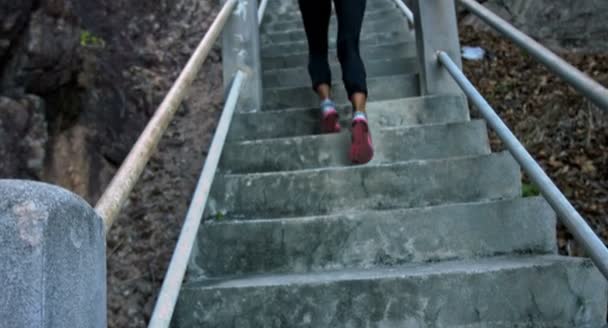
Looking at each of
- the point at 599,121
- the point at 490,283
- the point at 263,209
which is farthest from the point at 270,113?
the point at 599,121

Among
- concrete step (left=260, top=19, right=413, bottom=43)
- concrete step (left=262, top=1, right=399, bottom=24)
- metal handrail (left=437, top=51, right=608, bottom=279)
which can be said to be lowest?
metal handrail (left=437, top=51, right=608, bottom=279)

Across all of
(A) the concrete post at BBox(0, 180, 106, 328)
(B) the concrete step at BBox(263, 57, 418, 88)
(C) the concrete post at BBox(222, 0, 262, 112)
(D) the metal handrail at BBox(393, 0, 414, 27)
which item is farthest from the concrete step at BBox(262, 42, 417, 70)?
(A) the concrete post at BBox(0, 180, 106, 328)

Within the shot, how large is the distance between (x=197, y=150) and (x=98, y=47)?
3.93ft

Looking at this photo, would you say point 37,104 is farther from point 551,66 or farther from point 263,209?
point 551,66

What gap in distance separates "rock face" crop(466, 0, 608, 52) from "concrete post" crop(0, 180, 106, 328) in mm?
5096

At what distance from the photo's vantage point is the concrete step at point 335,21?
4.88m

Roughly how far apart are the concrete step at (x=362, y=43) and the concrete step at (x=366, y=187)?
2.22 m

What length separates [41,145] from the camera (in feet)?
12.6

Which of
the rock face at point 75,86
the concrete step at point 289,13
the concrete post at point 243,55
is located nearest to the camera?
the concrete post at point 243,55

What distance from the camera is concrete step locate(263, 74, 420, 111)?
3471 mm

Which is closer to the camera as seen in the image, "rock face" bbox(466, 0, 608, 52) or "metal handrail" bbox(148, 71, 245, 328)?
"metal handrail" bbox(148, 71, 245, 328)

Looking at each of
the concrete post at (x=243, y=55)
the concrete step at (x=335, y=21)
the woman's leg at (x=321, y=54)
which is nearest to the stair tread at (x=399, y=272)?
the woman's leg at (x=321, y=54)

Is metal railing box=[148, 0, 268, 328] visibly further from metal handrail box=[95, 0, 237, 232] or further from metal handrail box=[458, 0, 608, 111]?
metal handrail box=[458, 0, 608, 111]

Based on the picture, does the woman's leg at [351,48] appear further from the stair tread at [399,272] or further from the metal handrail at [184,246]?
the stair tread at [399,272]
